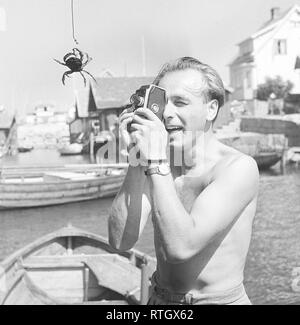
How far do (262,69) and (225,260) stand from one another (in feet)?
162

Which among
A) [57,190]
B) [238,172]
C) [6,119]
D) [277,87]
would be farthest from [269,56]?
[238,172]

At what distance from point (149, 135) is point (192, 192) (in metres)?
0.43

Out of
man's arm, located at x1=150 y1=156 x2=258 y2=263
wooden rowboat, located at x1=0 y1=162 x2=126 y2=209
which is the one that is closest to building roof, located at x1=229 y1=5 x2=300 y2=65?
wooden rowboat, located at x1=0 y1=162 x2=126 y2=209

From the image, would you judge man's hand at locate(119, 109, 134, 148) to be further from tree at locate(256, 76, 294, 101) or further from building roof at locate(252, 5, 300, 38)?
building roof at locate(252, 5, 300, 38)

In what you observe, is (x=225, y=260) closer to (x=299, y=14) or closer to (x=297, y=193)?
(x=297, y=193)

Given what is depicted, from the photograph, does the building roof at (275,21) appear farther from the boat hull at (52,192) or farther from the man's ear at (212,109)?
the man's ear at (212,109)

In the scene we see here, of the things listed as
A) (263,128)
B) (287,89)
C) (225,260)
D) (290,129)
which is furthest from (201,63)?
(287,89)

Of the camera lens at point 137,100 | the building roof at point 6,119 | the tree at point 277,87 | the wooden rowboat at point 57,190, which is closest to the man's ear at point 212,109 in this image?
the camera lens at point 137,100

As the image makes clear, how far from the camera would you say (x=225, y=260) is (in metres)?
2.29

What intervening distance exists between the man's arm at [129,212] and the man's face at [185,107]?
23cm

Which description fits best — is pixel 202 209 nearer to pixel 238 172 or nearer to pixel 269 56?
pixel 238 172

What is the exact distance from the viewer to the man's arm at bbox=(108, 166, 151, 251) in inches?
89.7

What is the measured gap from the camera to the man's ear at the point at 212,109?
2.26 meters
